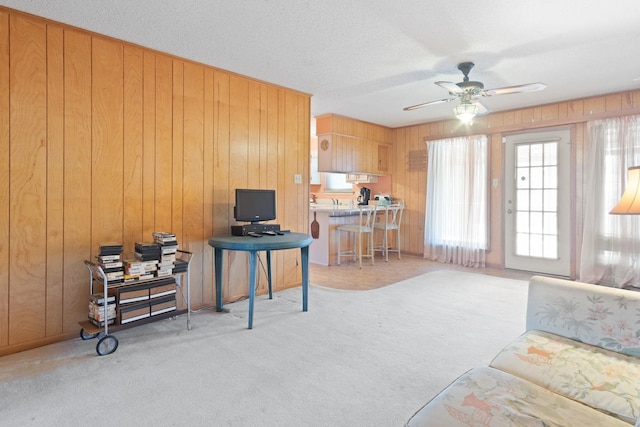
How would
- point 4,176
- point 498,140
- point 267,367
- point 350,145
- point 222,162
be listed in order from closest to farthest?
point 267,367, point 4,176, point 222,162, point 498,140, point 350,145

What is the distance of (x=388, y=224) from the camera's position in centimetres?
629

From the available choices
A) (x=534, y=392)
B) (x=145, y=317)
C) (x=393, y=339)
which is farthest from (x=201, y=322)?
(x=534, y=392)

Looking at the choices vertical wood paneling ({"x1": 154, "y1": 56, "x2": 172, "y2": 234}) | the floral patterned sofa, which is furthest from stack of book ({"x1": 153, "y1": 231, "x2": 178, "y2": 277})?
the floral patterned sofa

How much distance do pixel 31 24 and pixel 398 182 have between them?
18.7 feet

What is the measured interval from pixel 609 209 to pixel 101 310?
5.63m

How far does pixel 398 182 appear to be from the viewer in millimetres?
6852

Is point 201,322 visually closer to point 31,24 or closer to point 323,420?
point 323,420

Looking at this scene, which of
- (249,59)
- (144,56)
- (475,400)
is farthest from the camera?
(249,59)

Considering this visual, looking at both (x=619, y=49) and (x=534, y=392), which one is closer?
(x=534, y=392)

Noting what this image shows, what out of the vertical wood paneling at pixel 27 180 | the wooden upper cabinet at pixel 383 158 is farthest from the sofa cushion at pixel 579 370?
the wooden upper cabinet at pixel 383 158

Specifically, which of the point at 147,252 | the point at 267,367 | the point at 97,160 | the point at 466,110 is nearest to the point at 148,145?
the point at 97,160

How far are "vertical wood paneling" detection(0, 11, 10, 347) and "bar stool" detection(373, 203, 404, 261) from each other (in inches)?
191

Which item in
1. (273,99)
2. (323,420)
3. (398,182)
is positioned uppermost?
(273,99)

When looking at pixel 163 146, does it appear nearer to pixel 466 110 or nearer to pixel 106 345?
pixel 106 345
